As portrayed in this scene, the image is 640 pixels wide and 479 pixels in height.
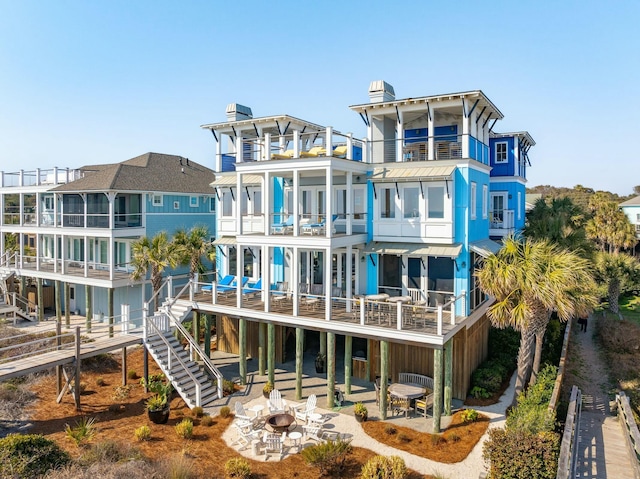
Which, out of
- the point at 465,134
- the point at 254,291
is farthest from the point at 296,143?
the point at 254,291

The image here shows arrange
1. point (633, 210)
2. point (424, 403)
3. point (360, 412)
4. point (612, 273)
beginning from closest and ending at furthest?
1. point (360, 412)
2. point (424, 403)
3. point (612, 273)
4. point (633, 210)

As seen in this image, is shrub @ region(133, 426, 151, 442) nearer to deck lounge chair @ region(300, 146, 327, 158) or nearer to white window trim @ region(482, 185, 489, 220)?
deck lounge chair @ region(300, 146, 327, 158)

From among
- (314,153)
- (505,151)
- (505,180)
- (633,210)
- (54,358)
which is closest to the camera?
(54,358)

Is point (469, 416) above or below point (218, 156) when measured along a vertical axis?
below

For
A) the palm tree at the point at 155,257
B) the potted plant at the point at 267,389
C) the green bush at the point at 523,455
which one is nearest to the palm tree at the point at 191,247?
the palm tree at the point at 155,257

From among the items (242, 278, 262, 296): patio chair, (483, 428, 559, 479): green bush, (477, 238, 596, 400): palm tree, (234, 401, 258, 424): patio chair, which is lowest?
(234, 401, 258, 424): patio chair

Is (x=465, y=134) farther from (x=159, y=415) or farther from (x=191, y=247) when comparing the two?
(x=159, y=415)

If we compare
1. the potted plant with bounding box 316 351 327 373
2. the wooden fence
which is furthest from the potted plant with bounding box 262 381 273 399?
the wooden fence
